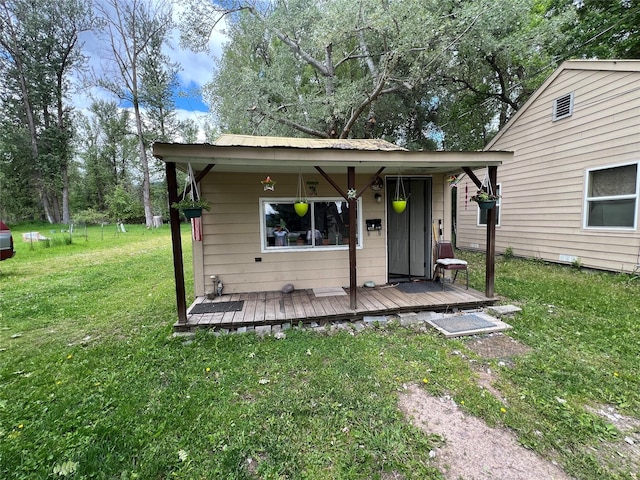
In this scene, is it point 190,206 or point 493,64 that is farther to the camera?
point 493,64

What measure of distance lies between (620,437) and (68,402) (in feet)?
13.4

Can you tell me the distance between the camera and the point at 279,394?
2.38m

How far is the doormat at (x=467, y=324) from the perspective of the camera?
3.46m

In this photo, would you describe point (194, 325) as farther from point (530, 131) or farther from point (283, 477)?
point (530, 131)

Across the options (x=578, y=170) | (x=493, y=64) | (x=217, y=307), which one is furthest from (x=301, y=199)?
(x=493, y=64)

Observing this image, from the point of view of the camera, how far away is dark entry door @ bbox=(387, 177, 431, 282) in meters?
5.47

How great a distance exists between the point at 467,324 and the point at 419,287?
1408mm

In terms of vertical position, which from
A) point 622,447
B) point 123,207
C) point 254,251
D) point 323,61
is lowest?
point 622,447

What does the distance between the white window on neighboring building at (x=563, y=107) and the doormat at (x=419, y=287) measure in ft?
16.7

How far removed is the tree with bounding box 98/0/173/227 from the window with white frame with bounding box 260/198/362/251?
17.7 m

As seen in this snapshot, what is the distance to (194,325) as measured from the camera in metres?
3.54

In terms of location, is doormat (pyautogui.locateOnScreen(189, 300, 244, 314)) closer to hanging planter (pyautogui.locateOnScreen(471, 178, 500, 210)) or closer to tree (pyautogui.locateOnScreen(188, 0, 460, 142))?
hanging planter (pyautogui.locateOnScreen(471, 178, 500, 210))

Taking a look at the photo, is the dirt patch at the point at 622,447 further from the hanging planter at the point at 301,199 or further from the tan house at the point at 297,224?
the hanging planter at the point at 301,199

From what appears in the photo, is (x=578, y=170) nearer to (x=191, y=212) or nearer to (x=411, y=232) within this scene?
(x=411, y=232)
